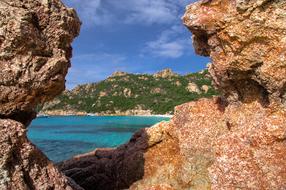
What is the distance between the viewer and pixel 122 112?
171125mm

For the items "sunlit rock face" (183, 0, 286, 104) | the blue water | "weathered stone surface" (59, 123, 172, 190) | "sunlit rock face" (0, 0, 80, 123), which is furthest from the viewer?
the blue water

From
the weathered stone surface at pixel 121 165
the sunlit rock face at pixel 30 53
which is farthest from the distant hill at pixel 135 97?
the sunlit rock face at pixel 30 53

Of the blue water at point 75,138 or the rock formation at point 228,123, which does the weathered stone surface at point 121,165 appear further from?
the blue water at point 75,138

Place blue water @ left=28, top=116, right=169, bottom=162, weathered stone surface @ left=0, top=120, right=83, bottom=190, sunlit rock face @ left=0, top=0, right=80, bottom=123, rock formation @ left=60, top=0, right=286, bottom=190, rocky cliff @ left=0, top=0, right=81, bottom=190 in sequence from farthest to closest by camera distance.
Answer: blue water @ left=28, top=116, right=169, bottom=162 < rock formation @ left=60, top=0, right=286, bottom=190 < sunlit rock face @ left=0, top=0, right=80, bottom=123 < rocky cliff @ left=0, top=0, right=81, bottom=190 < weathered stone surface @ left=0, top=120, right=83, bottom=190

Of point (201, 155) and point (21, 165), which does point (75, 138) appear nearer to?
point (201, 155)

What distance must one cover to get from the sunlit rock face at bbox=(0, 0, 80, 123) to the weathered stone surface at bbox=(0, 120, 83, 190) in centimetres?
93

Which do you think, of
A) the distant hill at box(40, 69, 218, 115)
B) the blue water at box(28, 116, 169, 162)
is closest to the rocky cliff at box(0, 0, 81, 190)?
the blue water at box(28, 116, 169, 162)

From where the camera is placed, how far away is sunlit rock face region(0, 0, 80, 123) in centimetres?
842

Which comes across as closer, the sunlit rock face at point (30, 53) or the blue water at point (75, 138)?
the sunlit rock face at point (30, 53)

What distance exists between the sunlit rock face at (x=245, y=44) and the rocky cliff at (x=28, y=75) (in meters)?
3.95

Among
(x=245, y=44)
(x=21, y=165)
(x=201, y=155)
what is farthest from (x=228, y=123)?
(x=21, y=165)

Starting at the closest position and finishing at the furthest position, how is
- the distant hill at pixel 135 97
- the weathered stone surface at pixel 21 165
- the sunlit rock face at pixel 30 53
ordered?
the weathered stone surface at pixel 21 165
the sunlit rock face at pixel 30 53
the distant hill at pixel 135 97

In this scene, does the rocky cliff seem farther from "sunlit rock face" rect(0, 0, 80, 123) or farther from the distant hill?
the distant hill

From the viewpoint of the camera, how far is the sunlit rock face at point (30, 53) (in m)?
8.42
